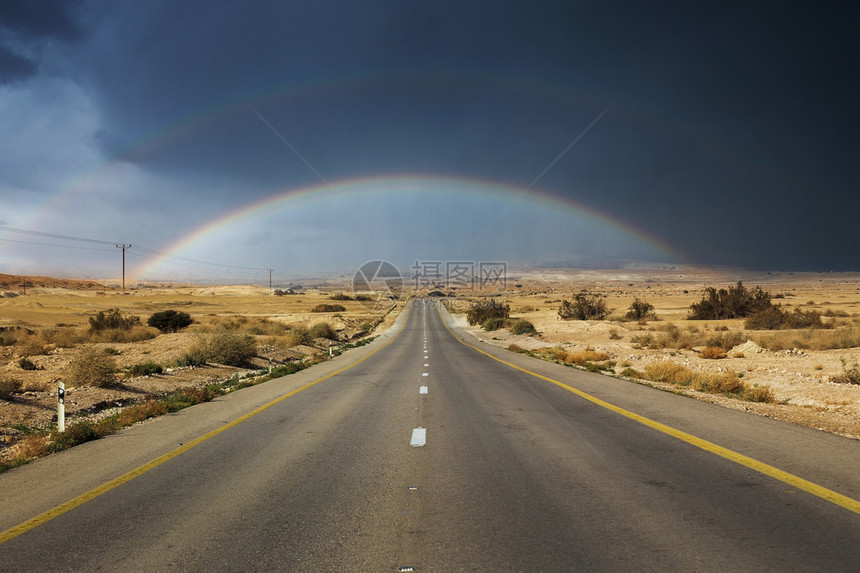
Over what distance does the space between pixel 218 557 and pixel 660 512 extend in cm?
373

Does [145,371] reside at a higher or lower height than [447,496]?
lower

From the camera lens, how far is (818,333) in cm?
2856

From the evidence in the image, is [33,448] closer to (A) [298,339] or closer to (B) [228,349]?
(B) [228,349]

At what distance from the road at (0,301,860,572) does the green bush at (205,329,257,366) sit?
1382 centimetres

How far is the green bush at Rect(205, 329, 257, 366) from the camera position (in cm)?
2305

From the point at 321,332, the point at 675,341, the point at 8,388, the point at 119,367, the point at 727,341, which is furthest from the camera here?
the point at 321,332

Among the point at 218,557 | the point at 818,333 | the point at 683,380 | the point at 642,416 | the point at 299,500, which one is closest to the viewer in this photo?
the point at 218,557

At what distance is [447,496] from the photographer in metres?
5.32

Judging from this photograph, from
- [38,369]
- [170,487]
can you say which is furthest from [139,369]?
[170,487]

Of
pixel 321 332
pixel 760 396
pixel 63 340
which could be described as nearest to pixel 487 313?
pixel 321 332

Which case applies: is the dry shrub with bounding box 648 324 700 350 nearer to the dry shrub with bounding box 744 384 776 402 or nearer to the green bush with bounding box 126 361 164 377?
the dry shrub with bounding box 744 384 776 402

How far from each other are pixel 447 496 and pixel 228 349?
2020 centimetres

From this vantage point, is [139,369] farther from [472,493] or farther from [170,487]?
Result: [472,493]

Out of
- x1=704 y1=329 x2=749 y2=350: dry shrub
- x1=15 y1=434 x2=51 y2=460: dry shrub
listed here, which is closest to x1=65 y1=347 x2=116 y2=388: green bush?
x1=15 y1=434 x2=51 y2=460: dry shrub
